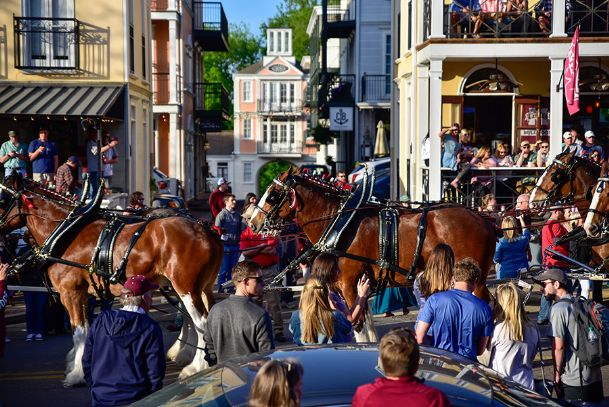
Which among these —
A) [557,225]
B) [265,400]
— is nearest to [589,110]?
[557,225]

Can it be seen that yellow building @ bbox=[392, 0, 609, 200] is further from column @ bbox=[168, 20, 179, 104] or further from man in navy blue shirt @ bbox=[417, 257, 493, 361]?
man in navy blue shirt @ bbox=[417, 257, 493, 361]

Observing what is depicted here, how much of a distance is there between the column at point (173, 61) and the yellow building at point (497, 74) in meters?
12.2

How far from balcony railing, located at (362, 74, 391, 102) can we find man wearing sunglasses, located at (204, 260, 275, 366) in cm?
3258

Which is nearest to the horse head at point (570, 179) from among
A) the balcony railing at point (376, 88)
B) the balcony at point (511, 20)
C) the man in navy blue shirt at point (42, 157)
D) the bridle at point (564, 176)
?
the bridle at point (564, 176)

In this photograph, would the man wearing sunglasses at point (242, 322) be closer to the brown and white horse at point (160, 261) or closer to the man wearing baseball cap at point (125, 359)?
the man wearing baseball cap at point (125, 359)

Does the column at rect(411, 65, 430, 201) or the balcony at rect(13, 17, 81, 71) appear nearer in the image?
the column at rect(411, 65, 430, 201)

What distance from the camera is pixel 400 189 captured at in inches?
1089

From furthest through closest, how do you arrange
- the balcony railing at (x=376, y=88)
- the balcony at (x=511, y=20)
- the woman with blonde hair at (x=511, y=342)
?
the balcony railing at (x=376, y=88)
the balcony at (x=511, y=20)
the woman with blonde hair at (x=511, y=342)

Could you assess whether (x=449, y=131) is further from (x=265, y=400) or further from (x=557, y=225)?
(x=265, y=400)

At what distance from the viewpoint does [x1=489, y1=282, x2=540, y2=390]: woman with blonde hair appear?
24.2 feet

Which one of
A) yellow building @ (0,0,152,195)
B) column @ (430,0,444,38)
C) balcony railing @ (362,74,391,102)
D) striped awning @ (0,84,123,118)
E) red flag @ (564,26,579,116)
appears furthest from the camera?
balcony railing @ (362,74,391,102)

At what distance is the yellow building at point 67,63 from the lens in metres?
23.3

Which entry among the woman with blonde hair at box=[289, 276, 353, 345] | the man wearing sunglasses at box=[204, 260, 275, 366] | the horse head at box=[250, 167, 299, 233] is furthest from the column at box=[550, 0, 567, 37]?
the man wearing sunglasses at box=[204, 260, 275, 366]

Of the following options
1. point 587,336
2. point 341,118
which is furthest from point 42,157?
point 341,118
